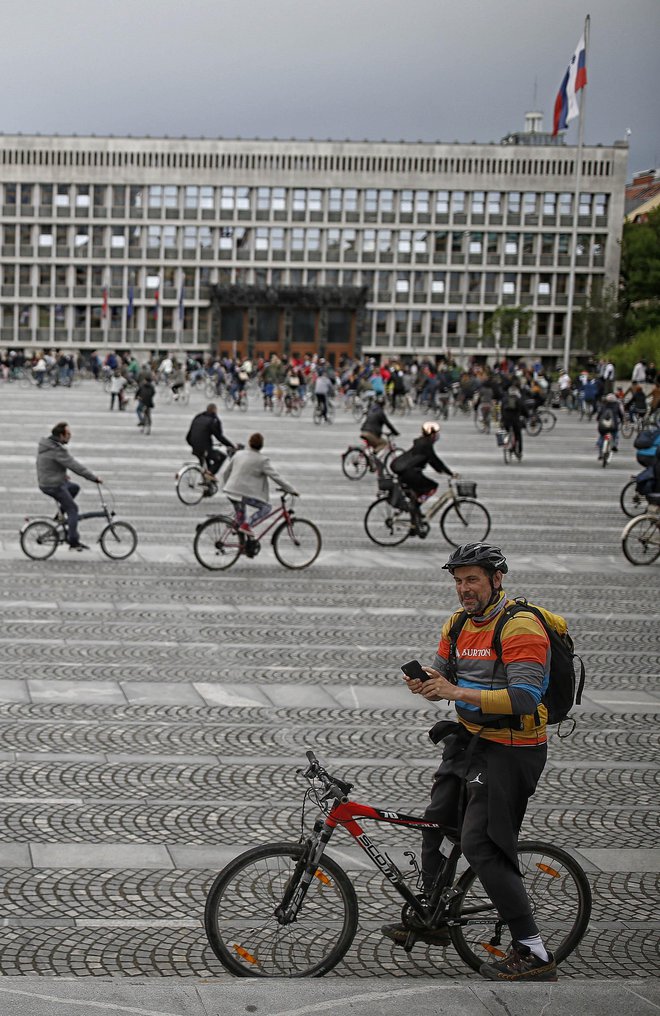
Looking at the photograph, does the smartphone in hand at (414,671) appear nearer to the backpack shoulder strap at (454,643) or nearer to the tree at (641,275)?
the backpack shoulder strap at (454,643)

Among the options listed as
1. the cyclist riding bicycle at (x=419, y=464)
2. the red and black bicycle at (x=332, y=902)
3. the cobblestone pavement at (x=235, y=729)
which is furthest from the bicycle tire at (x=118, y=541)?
the red and black bicycle at (x=332, y=902)

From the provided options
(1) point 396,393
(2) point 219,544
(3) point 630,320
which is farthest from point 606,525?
(3) point 630,320

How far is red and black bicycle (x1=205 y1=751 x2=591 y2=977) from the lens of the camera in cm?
472

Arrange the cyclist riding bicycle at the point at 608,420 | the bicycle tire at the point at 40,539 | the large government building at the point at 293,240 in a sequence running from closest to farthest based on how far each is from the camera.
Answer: the bicycle tire at the point at 40,539, the cyclist riding bicycle at the point at 608,420, the large government building at the point at 293,240

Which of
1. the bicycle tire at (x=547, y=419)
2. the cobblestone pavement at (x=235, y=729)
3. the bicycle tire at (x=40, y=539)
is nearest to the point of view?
the cobblestone pavement at (x=235, y=729)

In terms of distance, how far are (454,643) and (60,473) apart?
11.5 m

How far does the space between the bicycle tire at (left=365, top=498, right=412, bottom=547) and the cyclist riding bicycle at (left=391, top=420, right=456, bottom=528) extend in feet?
1.31

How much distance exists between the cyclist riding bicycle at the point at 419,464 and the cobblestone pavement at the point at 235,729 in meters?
0.86

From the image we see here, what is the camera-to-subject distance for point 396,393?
45281 mm

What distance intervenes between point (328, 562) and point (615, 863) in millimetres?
9988

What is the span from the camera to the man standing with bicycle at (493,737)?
472 cm

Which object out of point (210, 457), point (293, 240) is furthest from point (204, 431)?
point (293, 240)

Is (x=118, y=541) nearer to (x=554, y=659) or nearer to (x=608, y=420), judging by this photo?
(x=554, y=659)

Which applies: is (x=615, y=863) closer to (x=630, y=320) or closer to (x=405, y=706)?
(x=405, y=706)
